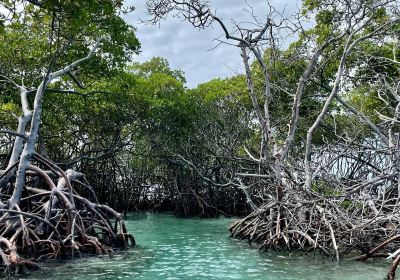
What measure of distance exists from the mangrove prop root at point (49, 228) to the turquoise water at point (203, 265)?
0.82ft

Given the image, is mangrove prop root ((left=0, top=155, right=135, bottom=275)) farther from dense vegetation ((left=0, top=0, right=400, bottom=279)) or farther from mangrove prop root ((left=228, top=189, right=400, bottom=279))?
mangrove prop root ((left=228, top=189, right=400, bottom=279))

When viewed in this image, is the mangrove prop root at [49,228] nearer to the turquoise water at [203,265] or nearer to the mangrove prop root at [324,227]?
the turquoise water at [203,265]

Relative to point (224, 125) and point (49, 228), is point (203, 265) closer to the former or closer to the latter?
point (49, 228)

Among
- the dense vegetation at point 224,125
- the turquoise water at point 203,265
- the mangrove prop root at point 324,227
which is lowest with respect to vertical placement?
the turquoise water at point 203,265

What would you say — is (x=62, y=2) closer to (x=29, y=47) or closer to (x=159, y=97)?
Result: (x=29, y=47)

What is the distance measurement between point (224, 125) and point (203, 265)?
839 cm

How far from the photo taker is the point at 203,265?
7.81 meters

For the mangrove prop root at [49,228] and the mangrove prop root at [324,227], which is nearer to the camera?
the mangrove prop root at [49,228]

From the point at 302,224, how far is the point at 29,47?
7.42m

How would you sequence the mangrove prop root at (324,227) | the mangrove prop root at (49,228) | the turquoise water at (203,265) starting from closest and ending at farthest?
the mangrove prop root at (49,228)
the turquoise water at (203,265)
the mangrove prop root at (324,227)

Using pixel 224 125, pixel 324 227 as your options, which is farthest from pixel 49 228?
pixel 224 125

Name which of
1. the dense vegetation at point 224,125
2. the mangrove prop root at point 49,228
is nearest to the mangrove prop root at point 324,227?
the dense vegetation at point 224,125

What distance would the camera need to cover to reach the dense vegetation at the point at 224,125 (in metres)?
7.74

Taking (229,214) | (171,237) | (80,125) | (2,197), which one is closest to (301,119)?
(229,214)
